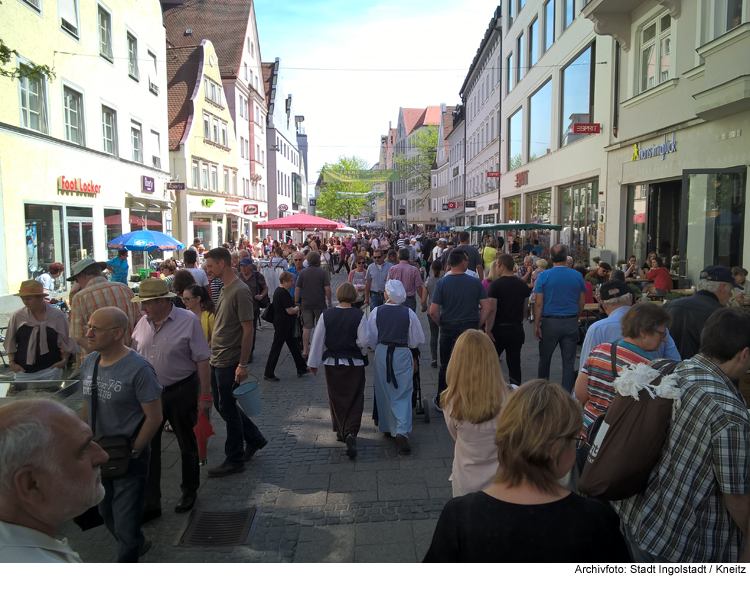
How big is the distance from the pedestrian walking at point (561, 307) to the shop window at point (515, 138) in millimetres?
22239

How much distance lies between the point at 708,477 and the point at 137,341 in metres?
4.01

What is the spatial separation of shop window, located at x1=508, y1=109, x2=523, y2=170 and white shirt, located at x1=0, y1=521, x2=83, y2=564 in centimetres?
2780

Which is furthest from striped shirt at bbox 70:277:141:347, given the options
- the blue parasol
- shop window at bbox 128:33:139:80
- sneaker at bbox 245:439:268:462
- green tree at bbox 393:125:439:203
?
green tree at bbox 393:125:439:203

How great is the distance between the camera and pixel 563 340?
6594mm

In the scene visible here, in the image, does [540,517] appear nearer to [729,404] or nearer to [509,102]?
[729,404]

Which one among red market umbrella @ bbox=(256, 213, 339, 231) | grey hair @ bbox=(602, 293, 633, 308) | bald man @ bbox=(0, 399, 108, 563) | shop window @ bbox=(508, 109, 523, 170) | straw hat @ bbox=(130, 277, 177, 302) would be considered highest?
shop window @ bbox=(508, 109, 523, 170)

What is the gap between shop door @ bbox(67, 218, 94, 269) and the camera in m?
17.7

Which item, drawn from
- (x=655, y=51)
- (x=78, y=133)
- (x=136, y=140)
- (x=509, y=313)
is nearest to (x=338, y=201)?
(x=136, y=140)

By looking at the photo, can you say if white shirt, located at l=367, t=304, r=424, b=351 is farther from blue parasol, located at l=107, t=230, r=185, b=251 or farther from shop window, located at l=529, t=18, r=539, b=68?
shop window, located at l=529, t=18, r=539, b=68

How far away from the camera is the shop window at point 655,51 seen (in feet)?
40.7

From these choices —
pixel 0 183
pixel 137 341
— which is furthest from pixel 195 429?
pixel 0 183

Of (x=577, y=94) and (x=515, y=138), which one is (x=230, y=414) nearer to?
(x=577, y=94)

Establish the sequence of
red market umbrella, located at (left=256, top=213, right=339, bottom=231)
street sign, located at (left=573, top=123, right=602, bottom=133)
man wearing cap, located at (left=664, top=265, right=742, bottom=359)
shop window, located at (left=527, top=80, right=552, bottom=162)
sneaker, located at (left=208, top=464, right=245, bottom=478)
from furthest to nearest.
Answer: shop window, located at (left=527, top=80, right=552, bottom=162)
red market umbrella, located at (left=256, top=213, right=339, bottom=231)
street sign, located at (left=573, top=123, right=602, bottom=133)
sneaker, located at (left=208, top=464, right=245, bottom=478)
man wearing cap, located at (left=664, top=265, right=742, bottom=359)

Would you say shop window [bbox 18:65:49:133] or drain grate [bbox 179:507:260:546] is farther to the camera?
shop window [bbox 18:65:49:133]
